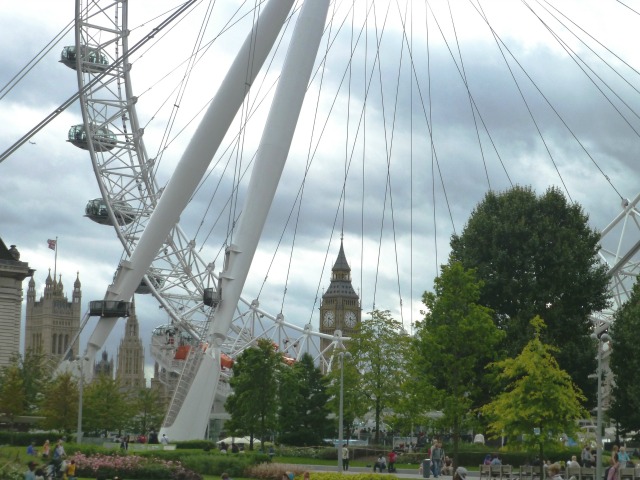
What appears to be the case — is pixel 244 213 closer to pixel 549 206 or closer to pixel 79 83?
pixel 549 206

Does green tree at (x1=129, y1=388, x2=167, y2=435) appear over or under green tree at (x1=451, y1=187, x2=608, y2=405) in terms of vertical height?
under

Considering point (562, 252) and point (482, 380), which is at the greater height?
point (562, 252)

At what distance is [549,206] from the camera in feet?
223

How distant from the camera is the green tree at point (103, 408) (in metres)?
78.8

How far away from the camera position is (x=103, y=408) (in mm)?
82312

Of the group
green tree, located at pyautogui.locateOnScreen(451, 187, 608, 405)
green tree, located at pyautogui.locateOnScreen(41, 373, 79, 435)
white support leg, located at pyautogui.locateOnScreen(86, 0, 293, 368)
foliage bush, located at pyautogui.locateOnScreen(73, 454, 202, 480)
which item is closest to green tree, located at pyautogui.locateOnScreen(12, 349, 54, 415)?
green tree, located at pyautogui.locateOnScreen(41, 373, 79, 435)

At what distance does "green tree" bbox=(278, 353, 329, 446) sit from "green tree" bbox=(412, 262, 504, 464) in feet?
79.5

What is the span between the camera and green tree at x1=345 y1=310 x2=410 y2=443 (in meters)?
70.3

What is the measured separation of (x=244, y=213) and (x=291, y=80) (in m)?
5.78

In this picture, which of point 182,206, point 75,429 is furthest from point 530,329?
point 75,429

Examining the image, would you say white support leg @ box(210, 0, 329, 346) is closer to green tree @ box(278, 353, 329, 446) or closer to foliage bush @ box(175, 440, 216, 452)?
foliage bush @ box(175, 440, 216, 452)

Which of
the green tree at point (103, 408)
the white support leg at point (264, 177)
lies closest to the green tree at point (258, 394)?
the green tree at point (103, 408)

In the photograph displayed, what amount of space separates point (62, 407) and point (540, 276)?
31076 mm

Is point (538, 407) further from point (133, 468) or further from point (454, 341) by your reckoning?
point (133, 468)
